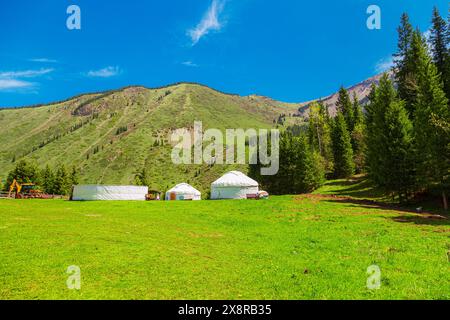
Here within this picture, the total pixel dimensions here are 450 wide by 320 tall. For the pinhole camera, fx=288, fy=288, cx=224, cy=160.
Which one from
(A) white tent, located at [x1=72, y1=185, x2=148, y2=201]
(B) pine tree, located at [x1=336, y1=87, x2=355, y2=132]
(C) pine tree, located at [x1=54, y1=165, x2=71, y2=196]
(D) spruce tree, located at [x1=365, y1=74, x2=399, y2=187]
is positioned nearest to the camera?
(D) spruce tree, located at [x1=365, y1=74, x2=399, y2=187]

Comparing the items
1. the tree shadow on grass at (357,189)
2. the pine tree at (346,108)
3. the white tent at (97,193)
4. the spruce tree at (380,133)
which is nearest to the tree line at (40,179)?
the white tent at (97,193)

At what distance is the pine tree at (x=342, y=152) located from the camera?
69625mm

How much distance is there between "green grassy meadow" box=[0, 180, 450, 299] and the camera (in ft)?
28.6

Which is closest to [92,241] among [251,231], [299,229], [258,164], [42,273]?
[42,273]

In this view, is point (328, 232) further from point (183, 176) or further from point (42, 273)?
point (183, 176)

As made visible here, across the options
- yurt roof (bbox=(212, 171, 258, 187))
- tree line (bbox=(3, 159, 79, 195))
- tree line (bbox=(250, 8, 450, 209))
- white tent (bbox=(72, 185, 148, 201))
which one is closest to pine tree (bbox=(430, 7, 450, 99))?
tree line (bbox=(250, 8, 450, 209))

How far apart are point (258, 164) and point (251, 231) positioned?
56.6 meters

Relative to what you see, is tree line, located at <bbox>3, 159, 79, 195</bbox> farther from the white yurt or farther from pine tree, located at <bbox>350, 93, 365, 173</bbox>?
pine tree, located at <bbox>350, 93, 365, 173</bbox>

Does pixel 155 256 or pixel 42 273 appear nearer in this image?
pixel 42 273

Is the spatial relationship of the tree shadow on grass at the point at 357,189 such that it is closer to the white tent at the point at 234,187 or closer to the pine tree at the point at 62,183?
the white tent at the point at 234,187

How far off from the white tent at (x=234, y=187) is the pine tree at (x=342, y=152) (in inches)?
1123

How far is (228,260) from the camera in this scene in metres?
12.9

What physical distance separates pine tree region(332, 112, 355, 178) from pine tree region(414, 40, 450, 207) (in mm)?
35299
